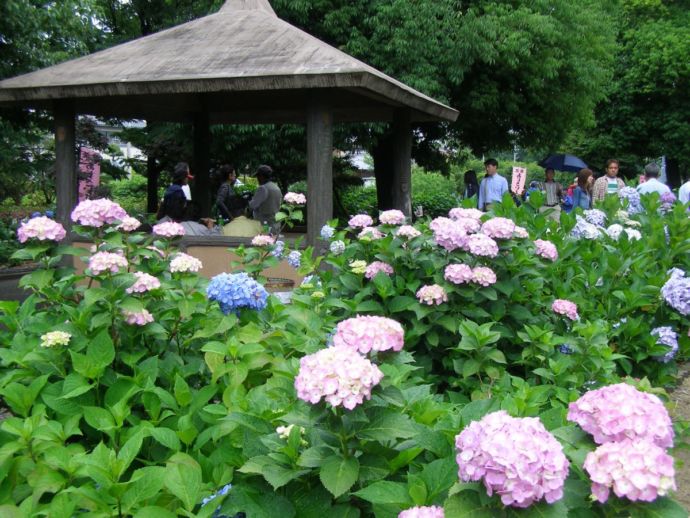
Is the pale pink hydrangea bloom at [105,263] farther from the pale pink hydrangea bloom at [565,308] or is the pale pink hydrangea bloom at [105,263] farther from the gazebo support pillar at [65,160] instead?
the gazebo support pillar at [65,160]

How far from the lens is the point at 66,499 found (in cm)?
176

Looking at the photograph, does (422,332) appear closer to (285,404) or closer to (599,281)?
(285,404)

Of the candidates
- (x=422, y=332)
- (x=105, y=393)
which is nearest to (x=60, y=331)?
(x=105, y=393)

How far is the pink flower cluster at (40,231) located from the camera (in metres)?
2.70

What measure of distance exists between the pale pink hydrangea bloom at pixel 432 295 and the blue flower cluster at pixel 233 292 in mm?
954

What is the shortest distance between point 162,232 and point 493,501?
2.29 meters

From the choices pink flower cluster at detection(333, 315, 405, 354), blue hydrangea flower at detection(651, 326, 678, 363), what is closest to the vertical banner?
blue hydrangea flower at detection(651, 326, 678, 363)

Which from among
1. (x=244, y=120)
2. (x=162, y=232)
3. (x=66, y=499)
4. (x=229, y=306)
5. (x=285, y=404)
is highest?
(x=244, y=120)

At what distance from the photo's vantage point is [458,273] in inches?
133

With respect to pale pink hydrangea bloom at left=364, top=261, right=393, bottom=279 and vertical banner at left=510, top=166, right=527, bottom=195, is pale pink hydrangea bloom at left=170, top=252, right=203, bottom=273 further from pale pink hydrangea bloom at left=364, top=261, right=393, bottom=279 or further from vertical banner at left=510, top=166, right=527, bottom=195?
vertical banner at left=510, top=166, right=527, bottom=195

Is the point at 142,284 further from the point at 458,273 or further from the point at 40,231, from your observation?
the point at 458,273

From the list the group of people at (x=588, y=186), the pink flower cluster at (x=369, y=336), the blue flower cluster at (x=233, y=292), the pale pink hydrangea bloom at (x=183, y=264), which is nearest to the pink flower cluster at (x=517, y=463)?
the pink flower cluster at (x=369, y=336)

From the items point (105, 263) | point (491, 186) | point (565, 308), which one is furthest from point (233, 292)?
point (491, 186)

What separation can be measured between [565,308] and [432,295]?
2.83 ft
